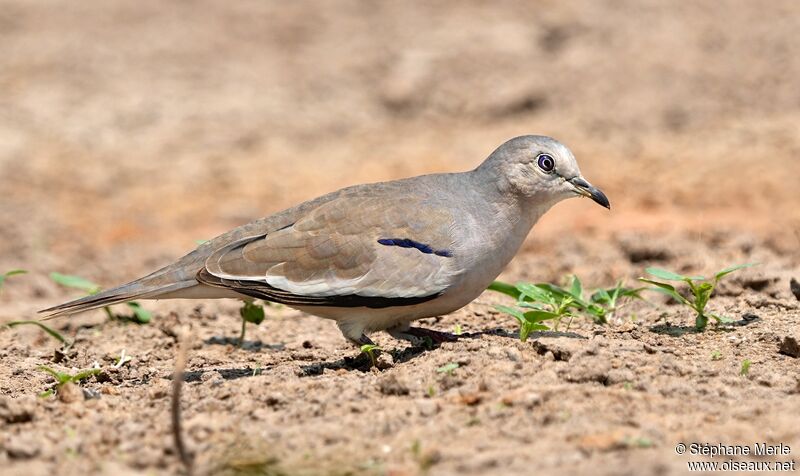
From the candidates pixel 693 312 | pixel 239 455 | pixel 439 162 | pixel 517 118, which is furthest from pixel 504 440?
pixel 517 118

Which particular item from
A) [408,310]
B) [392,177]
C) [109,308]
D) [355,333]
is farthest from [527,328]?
[392,177]

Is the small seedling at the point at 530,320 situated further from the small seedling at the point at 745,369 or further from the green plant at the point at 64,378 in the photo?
the green plant at the point at 64,378

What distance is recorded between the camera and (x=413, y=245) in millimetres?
6129

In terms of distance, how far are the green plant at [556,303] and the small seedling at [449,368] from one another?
0.50 m

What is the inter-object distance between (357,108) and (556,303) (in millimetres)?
8758

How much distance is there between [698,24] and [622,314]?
8674mm

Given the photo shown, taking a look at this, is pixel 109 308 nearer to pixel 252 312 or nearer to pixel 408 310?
pixel 252 312

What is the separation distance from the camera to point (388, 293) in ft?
19.7

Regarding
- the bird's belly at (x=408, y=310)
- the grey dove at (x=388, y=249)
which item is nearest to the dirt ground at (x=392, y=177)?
the bird's belly at (x=408, y=310)

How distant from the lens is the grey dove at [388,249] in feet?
19.8

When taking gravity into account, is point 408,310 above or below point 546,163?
below

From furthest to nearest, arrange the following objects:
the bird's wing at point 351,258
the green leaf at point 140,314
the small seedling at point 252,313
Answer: the green leaf at point 140,314
the small seedling at point 252,313
the bird's wing at point 351,258

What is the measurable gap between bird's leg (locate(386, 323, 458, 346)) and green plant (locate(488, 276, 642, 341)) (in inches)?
14.7

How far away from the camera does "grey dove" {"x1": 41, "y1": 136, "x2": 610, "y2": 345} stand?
604 centimetres
